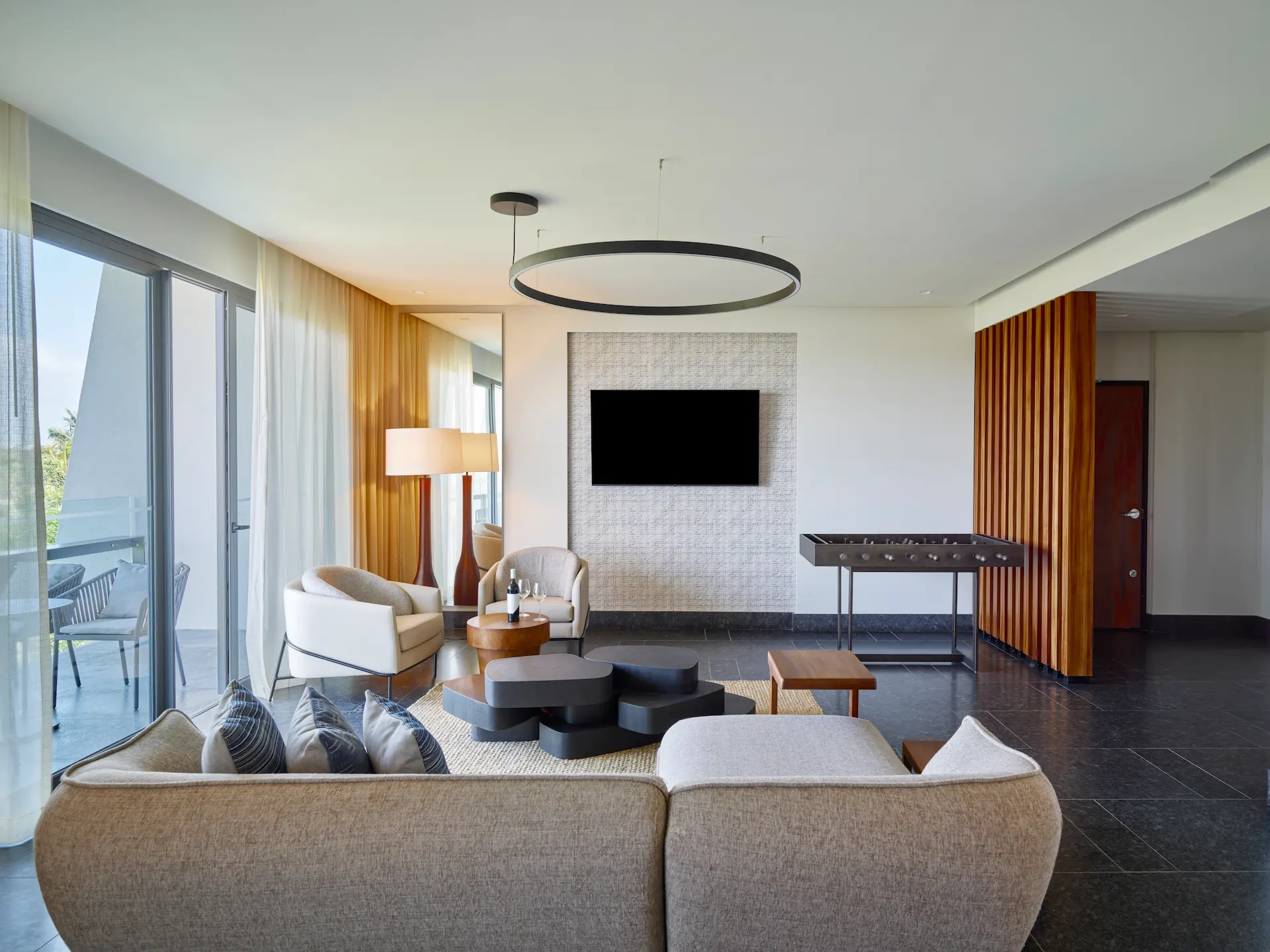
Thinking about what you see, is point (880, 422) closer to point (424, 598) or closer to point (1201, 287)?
point (1201, 287)

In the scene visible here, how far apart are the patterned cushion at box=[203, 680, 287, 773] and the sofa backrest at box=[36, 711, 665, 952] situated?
0.23 metres

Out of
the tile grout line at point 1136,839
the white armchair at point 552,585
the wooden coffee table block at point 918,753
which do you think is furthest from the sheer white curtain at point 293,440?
the tile grout line at point 1136,839

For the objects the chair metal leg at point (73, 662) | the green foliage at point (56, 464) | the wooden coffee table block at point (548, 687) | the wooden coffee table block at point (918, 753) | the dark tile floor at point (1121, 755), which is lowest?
the dark tile floor at point (1121, 755)

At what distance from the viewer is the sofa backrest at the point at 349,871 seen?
1288mm

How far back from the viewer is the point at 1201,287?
442 centimetres

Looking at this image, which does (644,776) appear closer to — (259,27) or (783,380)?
(259,27)

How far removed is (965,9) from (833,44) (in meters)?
0.36

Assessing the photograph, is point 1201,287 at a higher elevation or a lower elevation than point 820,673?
higher

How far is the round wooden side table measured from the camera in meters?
4.15

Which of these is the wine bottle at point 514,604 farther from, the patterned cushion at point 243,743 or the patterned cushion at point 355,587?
the patterned cushion at point 243,743

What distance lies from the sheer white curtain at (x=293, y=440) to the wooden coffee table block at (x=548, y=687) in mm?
1788

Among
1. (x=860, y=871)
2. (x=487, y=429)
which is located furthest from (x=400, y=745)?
(x=487, y=429)

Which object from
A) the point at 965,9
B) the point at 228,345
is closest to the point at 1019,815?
the point at 965,9

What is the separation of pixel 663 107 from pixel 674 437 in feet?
12.1
